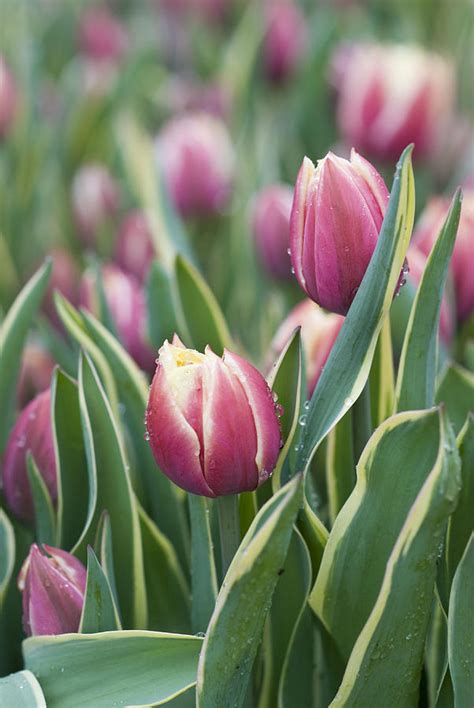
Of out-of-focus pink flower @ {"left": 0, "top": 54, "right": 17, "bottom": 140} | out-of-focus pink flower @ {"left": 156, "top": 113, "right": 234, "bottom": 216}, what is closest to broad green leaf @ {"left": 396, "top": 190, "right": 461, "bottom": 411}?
out-of-focus pink flower @ {"left": 156, "top": 113, "right": 234, "bottom": 216}

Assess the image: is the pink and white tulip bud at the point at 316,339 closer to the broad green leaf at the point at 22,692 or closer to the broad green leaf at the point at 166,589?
the broad green leaf at the point at 166,589

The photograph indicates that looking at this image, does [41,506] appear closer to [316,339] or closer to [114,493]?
[114,493]

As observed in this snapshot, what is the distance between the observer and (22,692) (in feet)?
1.57

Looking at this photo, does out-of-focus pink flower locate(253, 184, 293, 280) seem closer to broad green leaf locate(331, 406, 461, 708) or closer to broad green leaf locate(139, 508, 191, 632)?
broad green leaf locate(139, 508, 191, 632)

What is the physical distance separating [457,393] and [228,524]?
0.63ft

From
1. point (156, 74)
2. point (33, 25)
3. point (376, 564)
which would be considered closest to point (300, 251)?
point (376, 564)

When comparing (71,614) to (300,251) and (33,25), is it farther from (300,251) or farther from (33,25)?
(33,25)

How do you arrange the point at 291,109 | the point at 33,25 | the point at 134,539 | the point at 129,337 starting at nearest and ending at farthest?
1. the point at 134,539
2. the point at 129,337
3. the point at 291,109
4. the point at 33,25

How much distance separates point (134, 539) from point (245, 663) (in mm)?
132

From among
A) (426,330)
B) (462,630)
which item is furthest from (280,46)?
(462,630)

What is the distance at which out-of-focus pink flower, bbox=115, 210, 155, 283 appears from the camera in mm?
989

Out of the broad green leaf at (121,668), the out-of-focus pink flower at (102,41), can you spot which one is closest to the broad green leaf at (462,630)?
the broad green leaf at (121,668)

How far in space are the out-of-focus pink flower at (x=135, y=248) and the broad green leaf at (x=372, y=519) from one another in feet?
1.74

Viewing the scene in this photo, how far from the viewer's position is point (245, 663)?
47 cm
